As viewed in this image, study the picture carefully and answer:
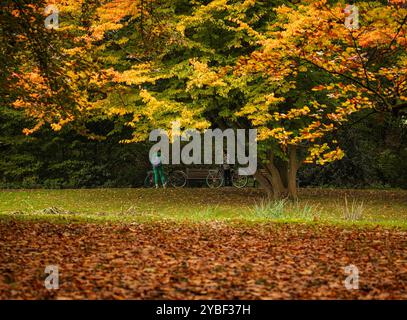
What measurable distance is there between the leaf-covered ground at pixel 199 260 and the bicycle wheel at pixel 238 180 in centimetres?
1394

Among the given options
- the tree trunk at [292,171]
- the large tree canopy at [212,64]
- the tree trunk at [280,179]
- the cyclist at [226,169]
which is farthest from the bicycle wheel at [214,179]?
the tree trunk at [292,171]

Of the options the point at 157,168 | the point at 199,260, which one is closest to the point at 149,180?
the point at 157,168

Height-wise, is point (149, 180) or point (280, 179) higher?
point (280, 179)

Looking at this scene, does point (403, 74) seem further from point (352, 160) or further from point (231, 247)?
point (352, 160)

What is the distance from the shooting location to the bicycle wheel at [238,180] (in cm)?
2530

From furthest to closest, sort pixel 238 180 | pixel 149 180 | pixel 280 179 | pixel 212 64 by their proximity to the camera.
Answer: pixel 149 180
pixel 238 180
pixel 280 179
pixel 212 64

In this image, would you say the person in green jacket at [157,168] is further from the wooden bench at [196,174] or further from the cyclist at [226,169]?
the cyclist at [226,169]

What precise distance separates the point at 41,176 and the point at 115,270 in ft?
65.1

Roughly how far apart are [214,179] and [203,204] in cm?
640

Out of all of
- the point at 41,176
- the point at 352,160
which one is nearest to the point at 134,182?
the point at 41,176

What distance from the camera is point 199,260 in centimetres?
783

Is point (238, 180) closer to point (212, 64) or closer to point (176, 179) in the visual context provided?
point (176, 179)

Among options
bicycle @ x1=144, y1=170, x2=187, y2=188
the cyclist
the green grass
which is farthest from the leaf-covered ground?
bicycle @ x1=144, y1=170, x2=187, y2=188
